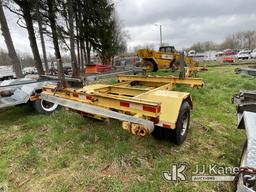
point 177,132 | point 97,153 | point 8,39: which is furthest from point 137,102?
point 8,39

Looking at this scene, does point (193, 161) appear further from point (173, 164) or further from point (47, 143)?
point (47, 143)

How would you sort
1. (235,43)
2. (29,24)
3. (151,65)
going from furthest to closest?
(235,43) → (151,65) → (29,24)

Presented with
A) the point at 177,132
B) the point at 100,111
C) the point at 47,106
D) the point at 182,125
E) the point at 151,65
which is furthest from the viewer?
the point at 151,65

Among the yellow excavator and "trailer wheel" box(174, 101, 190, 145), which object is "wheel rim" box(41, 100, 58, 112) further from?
the yellow excavator

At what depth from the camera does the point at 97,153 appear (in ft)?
11.7

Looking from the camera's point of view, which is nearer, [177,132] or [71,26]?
[177,132]

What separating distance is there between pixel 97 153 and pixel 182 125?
149 centimetres

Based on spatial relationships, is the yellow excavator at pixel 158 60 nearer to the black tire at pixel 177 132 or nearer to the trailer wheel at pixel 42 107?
the trailer wheel at pixel 42 107

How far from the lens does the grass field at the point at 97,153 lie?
2867 mm

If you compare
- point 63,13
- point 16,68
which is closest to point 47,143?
point 16,68

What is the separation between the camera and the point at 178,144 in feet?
12.3

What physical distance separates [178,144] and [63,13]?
43.9 feet

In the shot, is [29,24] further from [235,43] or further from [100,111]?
[235,43]

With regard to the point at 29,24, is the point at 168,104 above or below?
below
